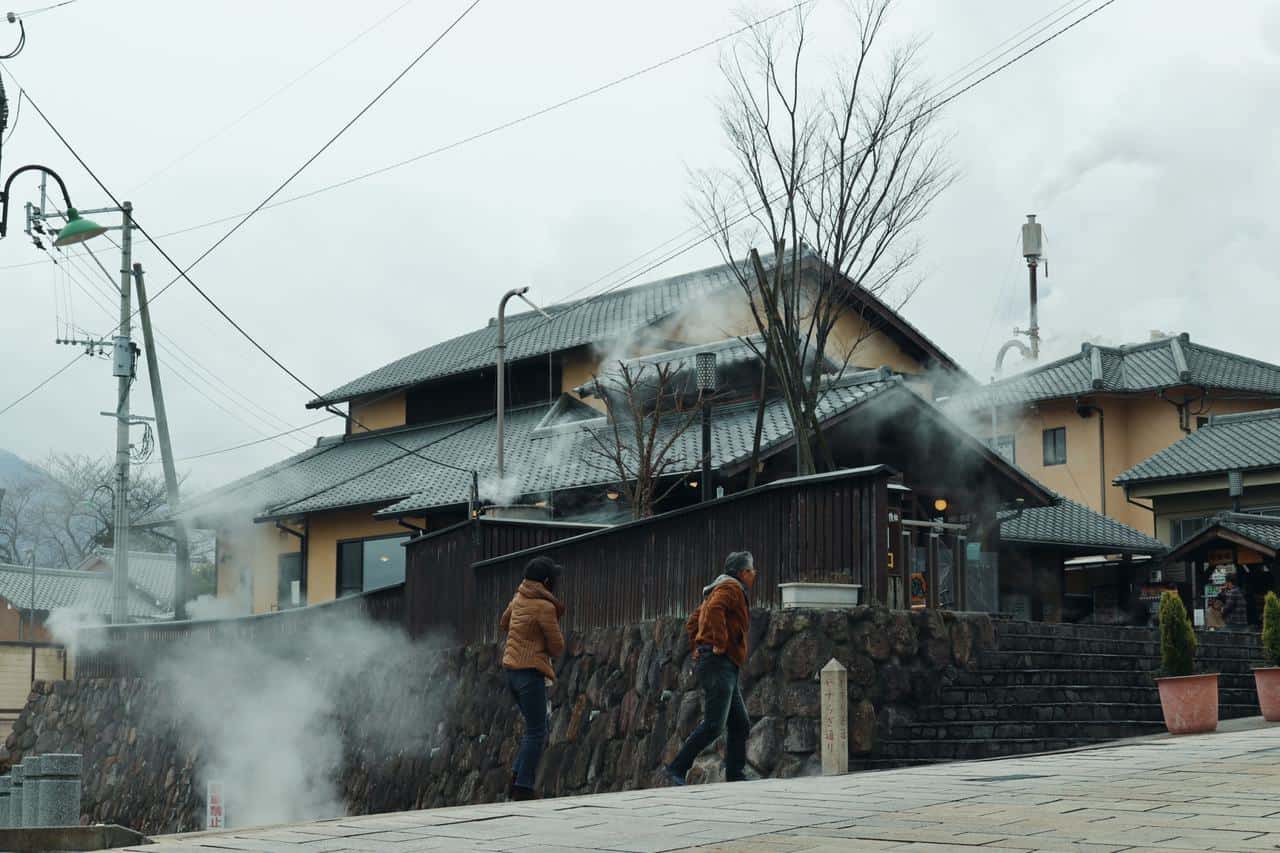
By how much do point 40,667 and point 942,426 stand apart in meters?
25.9

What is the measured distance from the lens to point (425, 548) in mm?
20922

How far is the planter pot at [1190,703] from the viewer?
13.7 metres

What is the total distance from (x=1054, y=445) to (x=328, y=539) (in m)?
22.2

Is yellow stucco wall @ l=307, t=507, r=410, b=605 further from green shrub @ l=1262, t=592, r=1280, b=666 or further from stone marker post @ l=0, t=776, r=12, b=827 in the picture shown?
green shrub @ l=1262, t=592, r=1280, b=666

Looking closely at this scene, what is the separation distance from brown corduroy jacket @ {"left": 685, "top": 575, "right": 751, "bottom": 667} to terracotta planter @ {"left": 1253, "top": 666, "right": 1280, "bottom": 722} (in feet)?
19.6

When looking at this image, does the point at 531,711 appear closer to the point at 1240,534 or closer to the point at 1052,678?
the point at 1052,678

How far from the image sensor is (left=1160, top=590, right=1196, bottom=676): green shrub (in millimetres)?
13719

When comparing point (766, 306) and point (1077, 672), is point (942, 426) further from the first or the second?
point (1077, 672)

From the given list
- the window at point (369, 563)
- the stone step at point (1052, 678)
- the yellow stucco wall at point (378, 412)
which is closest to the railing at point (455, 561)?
the stone step at point (1052, 678)

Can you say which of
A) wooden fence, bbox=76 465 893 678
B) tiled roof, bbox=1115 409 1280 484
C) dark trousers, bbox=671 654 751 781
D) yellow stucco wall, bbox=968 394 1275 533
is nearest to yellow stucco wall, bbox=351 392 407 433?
wooden fence, bbox=76 465 893 678

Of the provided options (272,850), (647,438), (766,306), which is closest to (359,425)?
(647,438)

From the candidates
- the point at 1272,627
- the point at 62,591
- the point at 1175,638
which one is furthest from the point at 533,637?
the point at 62,591

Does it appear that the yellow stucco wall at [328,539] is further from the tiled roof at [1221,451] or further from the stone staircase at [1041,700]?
the stone staircase at [1041,700]

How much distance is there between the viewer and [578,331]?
1328 inches
